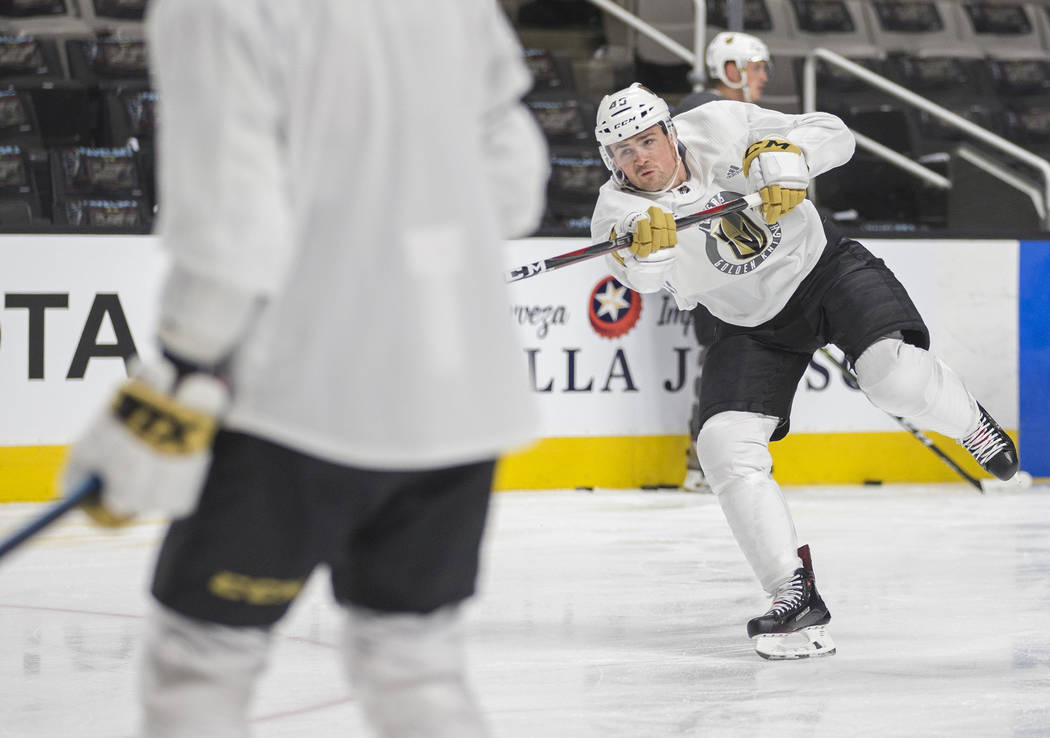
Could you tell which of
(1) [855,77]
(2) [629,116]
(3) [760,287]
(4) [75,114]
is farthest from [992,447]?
(1) [855,77]

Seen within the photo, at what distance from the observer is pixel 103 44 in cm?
636

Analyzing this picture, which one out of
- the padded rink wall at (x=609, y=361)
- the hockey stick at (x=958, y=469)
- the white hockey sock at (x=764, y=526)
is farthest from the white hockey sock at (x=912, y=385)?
the padded rink wall at (x=609, y=361)

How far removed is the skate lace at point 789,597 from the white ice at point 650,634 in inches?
4.3

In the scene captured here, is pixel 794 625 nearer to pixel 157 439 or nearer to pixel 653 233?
pixel 653 233

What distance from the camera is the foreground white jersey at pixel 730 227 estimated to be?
2.86 m

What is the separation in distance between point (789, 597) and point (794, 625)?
2.1 inches

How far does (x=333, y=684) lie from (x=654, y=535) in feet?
6.17

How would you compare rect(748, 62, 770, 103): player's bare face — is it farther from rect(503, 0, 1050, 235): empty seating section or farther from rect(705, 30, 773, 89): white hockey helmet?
rect(503, 0, 1050, 235): empty seating section

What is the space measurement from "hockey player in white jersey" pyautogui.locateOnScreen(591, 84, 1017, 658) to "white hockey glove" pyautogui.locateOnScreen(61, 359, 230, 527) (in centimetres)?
176

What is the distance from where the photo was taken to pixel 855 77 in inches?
292

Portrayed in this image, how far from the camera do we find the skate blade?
262cm

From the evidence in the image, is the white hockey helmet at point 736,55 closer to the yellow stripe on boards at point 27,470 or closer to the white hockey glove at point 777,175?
the white hockey glove at point 777,175

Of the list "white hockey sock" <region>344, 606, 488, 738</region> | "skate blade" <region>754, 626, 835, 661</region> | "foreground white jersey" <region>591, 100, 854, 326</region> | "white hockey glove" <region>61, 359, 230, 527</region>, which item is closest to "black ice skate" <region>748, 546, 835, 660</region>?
"skate blade" <region>754, 626, 835, 661</region>

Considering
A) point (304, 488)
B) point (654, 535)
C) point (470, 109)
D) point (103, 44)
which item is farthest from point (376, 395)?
point (103, 44)
